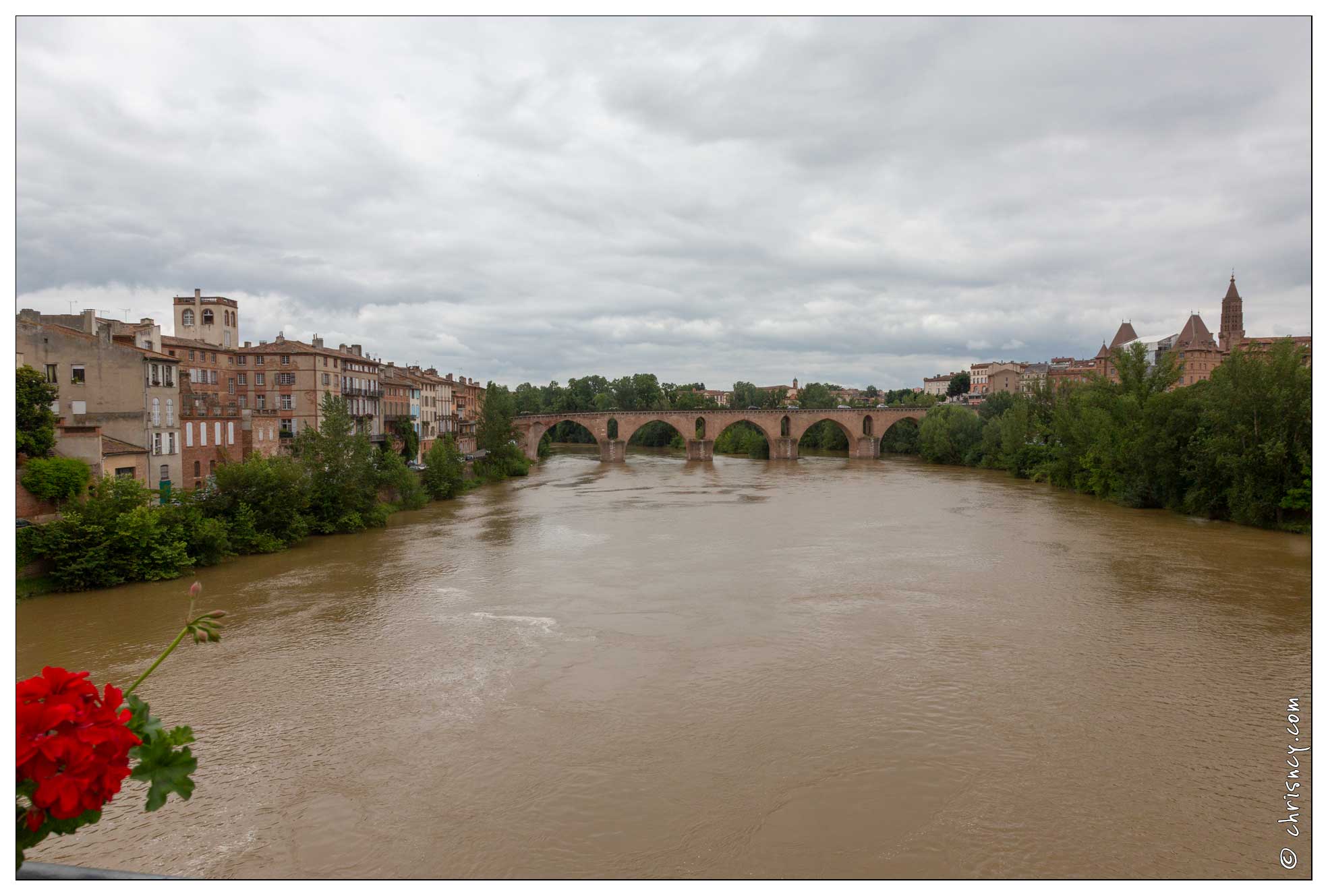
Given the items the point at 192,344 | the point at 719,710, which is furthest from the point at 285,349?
the point at 719,710

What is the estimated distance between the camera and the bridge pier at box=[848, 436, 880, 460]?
6738 centimetres

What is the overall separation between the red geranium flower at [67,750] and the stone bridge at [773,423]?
2509 inches

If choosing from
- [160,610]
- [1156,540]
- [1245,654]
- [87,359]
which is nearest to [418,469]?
[87,359]

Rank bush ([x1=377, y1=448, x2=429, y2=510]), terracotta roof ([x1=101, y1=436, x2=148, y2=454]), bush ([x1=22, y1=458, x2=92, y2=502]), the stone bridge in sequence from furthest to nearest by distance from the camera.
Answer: the stone bridge
bush ([x1=377, y1=448, x2=429, y2=510])
terracotta roof ([x1=101, y1=436, x2=148, y2=454])
bush ([x1=22, y1=458, x2=92, y2=502])

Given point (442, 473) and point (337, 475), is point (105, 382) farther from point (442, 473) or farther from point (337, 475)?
point (442, 473)

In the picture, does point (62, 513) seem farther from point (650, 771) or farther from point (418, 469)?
point (418, 469)

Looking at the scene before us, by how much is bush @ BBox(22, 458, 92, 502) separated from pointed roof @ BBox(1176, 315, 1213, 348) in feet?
259

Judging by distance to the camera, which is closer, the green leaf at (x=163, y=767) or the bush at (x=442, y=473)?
the green leaf at (x=163, y=767)

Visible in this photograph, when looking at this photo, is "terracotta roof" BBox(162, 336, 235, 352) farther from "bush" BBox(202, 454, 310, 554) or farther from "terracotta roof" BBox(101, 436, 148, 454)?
"bush" BBox(202, 454, 310, 554)

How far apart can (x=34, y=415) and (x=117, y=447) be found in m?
4.19

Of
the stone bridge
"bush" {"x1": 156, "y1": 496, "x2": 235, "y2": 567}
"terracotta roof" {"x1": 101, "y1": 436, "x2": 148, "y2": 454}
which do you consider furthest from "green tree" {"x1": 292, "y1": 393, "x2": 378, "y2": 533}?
the stone bridge

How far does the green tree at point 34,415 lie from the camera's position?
64.2ft

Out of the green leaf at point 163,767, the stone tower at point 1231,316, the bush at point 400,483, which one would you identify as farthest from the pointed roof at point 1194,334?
the green leaf at point 163,767

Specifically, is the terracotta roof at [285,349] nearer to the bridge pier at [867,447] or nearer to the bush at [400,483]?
the bush at [400,483]
